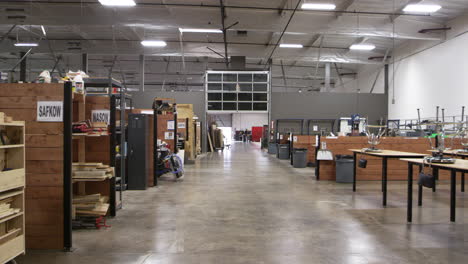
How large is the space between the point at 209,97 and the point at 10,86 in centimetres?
1475

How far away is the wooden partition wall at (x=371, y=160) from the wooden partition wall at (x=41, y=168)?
627 centimetres

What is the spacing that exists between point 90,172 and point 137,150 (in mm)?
2508

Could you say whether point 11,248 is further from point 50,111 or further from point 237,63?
point 237,63

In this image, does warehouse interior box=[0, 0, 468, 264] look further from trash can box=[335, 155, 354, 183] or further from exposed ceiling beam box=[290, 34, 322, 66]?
exposed ceiling beam box=[290, 34, 322, 66]

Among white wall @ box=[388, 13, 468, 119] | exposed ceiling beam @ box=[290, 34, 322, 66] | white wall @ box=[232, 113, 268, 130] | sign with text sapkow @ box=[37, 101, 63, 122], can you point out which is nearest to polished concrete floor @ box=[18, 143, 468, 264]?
sign with text sapkow @ box=[37, 101, 63, 122]

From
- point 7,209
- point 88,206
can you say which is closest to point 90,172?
point 88,206

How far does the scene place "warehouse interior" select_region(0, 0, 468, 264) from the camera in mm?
3385

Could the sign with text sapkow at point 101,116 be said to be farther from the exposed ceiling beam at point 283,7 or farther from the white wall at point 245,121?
the white wall at point 245,121

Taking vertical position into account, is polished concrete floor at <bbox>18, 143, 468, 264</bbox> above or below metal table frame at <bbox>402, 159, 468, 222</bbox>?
below

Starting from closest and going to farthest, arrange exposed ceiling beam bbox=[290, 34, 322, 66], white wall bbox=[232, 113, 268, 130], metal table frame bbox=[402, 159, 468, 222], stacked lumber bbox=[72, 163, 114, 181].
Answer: metal table frame bbox=[402, 159, 468, 222] < stacked lumber bbox=[72, 163, 114, 181] < exposed ceiling beam bbox=[290, 34, 322, 66] < white wall bbox=[232, 113, 268, 130]

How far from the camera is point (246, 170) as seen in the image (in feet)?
33.8

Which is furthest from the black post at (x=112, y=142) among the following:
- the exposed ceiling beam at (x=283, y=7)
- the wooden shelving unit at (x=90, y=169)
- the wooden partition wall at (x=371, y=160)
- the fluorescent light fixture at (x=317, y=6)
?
the exposed ceiling beam at (x=283, y=7)

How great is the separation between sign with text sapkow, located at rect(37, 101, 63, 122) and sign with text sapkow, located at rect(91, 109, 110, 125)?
3.84 ft

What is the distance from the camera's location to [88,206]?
13.6ft
